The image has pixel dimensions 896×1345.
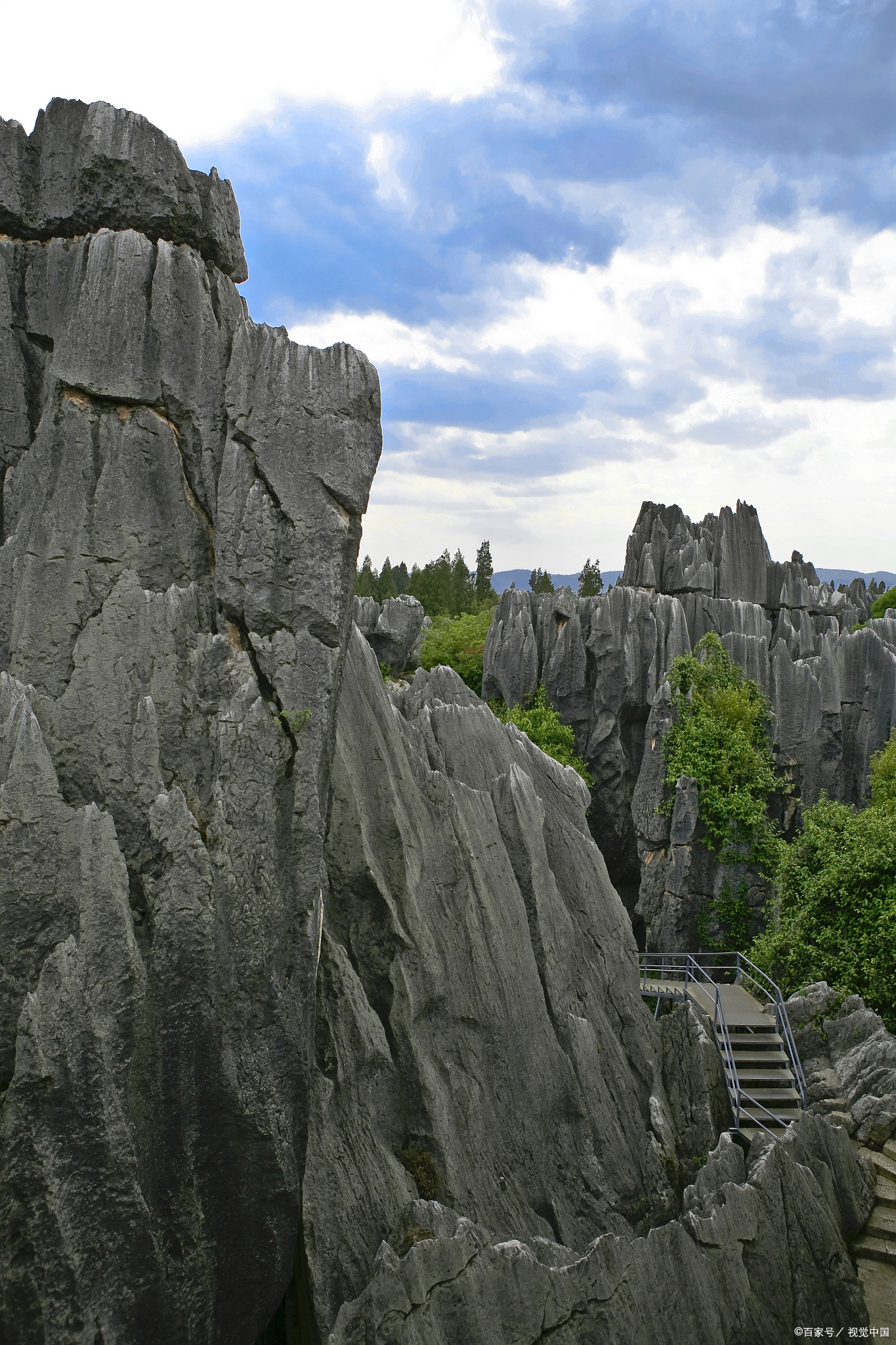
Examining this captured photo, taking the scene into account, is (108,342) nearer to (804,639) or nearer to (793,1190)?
(793,1190)

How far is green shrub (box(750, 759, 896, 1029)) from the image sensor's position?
19438 millimetres

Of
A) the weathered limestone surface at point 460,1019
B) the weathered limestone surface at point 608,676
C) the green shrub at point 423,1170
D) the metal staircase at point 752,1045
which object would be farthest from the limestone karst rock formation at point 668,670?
the green shrub at point 423,1170

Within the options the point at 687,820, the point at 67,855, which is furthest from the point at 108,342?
the point at 687,820

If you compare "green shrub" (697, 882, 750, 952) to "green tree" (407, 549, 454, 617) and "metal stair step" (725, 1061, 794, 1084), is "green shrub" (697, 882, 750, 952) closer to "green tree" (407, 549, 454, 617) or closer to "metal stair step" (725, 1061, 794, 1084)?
"metal stair step" (725, 1061, 794, 1084)

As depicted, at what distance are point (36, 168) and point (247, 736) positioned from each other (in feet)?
24.9

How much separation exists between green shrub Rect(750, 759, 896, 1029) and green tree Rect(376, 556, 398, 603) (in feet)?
179

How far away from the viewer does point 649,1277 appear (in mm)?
10383

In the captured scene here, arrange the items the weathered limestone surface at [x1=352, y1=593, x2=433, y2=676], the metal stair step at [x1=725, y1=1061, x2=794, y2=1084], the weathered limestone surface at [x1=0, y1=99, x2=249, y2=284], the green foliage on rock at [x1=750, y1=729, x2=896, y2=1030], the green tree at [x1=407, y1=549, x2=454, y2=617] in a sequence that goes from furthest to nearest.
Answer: the green tree at [x1=407, y1=549, x2=454, y2=617]
the weathered limestone surface at [x1=352, y1=593, x2=433, y2=676]
the green foliage on rock at [x1=750, y1=729, x2=896, y2=1030]
the metal stair step at [x1=725, y1=1061, x2=794, y2=1084]
the weathered limestone surface at [x1=0, y1=99, x2=249, y2=284]

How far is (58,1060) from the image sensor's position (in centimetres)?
762

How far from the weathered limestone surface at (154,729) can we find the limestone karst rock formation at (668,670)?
2371 centimetres

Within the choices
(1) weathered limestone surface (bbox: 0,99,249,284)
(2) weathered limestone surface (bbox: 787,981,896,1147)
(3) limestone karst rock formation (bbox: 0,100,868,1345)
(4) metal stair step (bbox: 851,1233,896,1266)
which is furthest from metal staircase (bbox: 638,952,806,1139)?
(1) weathered limestone surface (bbox: 0,99,249,284)

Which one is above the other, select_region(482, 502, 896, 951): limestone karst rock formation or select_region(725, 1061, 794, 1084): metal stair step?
select_region(482, 502, 896, 951): limestone karst rock formation

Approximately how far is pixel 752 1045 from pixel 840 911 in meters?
3.99

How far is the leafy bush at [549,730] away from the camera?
35.5 meters
